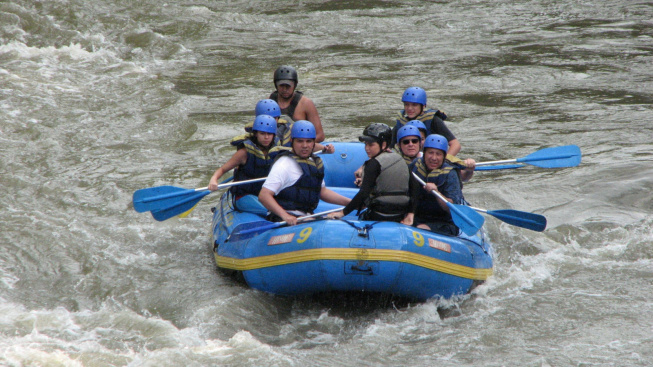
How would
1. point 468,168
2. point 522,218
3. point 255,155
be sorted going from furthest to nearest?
point 255,155 → point 468,168 → point 522,218

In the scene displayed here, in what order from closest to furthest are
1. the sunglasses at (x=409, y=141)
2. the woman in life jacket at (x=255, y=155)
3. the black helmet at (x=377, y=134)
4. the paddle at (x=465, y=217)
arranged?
1. the paddle at (x=465, y=217)
2. the black helmet at (x=377, y=134)
3. the sunglasses at (x=409, y=141)
4. the woman in life jacket at (x=255, y=155)

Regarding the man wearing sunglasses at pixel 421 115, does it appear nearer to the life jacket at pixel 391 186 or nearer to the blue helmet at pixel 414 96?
the blue helmet at pixel 414 96

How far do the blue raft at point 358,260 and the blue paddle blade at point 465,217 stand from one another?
16cm

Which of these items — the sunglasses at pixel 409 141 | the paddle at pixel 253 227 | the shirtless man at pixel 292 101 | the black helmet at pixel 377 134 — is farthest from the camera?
the shirtless man at pixel 292 101

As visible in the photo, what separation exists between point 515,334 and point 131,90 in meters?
8.92

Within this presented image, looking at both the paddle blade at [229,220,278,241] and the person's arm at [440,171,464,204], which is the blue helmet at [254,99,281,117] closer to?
the paddle blade at [229,220,278,241]

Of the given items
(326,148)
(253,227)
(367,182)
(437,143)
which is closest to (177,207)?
(253,227)

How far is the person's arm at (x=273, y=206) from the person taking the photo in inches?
225

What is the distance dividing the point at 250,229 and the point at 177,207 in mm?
901

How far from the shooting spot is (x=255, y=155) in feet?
20.8

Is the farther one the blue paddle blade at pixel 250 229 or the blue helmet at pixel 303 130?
the blue paddle blade at pixel 250 229

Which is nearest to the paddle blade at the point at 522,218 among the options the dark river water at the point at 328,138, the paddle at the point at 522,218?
the paddle at the point at 522,218

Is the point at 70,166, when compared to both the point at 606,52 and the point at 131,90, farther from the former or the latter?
the point at 606,52

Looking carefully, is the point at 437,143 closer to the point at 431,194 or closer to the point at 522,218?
the point at 431,194
